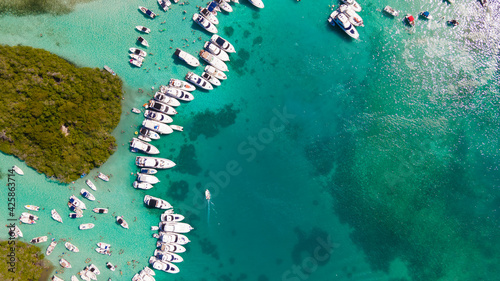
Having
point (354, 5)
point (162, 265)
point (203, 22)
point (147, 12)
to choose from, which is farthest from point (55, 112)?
point (354, 5)


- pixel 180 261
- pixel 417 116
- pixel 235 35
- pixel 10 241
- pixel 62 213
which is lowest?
pixel 10 241

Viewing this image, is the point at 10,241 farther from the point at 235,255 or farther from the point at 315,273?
the point at 315,273

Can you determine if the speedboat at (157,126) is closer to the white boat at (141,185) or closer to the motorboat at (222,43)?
the white boat at (141,185)

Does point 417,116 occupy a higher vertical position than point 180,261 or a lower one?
higher

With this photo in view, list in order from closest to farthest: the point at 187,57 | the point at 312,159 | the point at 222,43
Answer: the point at 187,57 < the point at 222,43 < the point at 312,159

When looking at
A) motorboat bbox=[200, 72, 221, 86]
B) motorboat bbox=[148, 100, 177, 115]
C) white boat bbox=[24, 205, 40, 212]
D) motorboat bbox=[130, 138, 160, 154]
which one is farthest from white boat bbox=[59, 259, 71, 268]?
motorboat bbox=[200, 72, 221, 86]

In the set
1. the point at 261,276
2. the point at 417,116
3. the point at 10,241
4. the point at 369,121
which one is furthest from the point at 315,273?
the point at 10,241

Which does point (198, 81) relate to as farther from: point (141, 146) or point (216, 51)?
point (141, 146)
